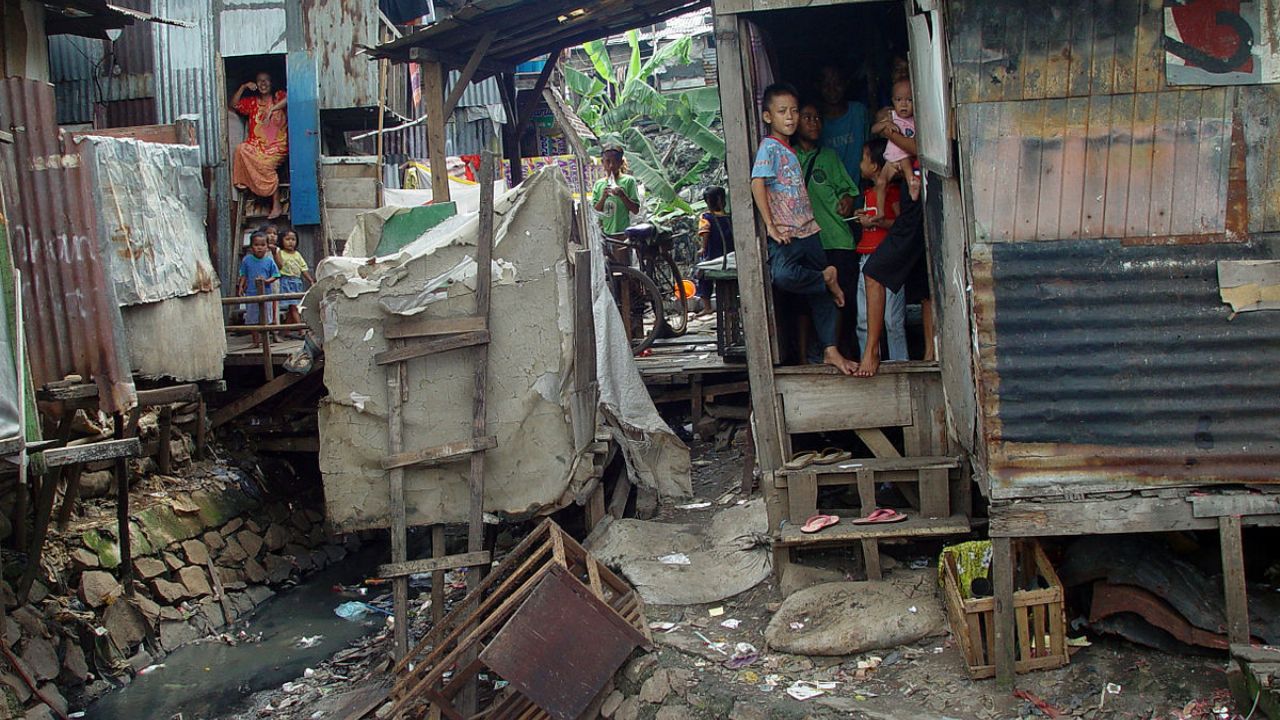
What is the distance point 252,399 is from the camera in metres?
10.7

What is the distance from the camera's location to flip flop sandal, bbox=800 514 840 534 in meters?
5.86

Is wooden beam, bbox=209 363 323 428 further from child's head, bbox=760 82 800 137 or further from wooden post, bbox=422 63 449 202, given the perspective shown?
child's head, bbox=760 82 800 137

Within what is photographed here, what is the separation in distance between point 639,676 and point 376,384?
2.66 m

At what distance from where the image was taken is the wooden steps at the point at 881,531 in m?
5.72

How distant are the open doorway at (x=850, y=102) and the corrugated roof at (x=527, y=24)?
1894 mm

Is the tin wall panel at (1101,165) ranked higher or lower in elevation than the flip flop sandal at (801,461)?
higher

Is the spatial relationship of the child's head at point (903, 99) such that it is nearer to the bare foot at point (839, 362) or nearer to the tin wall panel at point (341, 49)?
the bare foot at point (839, 362)

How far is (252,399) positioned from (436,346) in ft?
15.2

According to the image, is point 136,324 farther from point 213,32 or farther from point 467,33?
point 213,32

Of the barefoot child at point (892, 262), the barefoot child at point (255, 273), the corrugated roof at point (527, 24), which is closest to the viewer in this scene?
the barefoot child at point (892, 262)

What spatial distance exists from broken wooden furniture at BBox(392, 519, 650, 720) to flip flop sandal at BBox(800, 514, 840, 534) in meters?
1.05

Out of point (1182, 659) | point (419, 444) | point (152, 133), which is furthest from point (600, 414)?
point (152, 133)

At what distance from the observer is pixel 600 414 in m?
7.96

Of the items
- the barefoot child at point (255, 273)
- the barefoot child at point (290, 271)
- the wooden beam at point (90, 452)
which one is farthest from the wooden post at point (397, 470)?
the barefoot child at point (290, 271)
